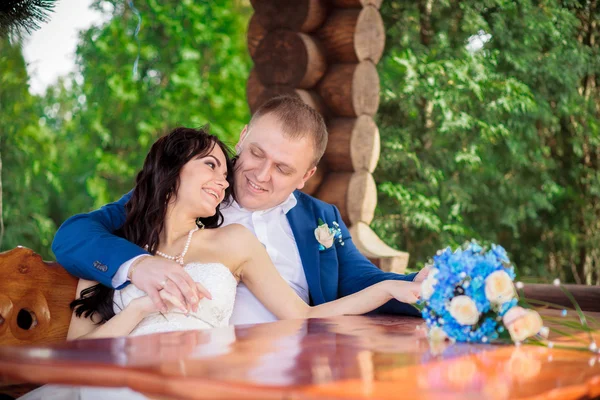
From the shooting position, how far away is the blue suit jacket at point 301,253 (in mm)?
2477

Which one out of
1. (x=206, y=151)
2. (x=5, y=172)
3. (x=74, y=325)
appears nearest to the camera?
(x=74, y=325)

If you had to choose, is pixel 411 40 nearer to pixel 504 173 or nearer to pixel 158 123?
pixel 504 173

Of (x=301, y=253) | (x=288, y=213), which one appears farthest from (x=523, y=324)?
(x=288, y=213)

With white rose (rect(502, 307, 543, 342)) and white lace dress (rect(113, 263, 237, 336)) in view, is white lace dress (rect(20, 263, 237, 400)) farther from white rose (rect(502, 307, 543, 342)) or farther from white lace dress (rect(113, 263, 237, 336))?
white rose (rect(502, 307, 543, 342))

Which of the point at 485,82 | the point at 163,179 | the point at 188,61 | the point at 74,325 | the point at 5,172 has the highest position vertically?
the point at 188,61

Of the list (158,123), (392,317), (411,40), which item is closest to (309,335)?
(392,317)

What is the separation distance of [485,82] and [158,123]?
6447 mm

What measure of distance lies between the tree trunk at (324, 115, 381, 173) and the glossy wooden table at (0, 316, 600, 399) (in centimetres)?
269

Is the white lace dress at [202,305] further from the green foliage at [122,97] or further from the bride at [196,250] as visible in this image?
the green foliage at [122,97]

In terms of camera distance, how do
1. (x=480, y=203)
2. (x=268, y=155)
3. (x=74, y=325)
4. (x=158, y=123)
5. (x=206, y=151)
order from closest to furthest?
(x=74, y=325) < (x=206, y=151) < (x=268, y=155) < (x=480, y=203) < (x=158, y=123)

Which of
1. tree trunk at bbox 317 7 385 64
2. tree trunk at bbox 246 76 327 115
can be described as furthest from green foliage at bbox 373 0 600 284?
tree trunk at bbox 246 76 327 115

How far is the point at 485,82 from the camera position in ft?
23.4

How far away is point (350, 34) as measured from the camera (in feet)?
14.8

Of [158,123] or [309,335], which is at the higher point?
[158,123]
